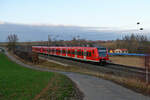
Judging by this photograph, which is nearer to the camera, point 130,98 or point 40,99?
point 40,99

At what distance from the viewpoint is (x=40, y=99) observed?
22.9ft

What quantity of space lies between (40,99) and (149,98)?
5140 millimetres

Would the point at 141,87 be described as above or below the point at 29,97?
below

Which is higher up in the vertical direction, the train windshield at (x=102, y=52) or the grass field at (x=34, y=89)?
the train windshield at (x=102, y=52)

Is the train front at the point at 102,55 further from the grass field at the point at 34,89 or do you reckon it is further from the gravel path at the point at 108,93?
the gravel path at the point at 108,93

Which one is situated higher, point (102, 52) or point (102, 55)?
point (102, 52)

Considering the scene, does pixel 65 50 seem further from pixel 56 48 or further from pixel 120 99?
pixel 120 99

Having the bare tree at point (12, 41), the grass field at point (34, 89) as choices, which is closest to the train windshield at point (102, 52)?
the grass field at point (34, 89)

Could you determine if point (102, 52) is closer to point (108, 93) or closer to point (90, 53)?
point (90, 53)

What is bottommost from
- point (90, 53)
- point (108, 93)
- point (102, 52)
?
point (108, 93)

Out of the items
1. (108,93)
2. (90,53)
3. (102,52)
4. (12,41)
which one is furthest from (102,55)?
(12,41)

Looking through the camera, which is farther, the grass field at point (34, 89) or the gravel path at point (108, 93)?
the gravel path at point (108, 93)

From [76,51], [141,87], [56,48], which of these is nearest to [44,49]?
[56,48]

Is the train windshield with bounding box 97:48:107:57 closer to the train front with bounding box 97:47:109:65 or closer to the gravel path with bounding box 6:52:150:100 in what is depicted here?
the train front with bounding box 97:47:109:65
